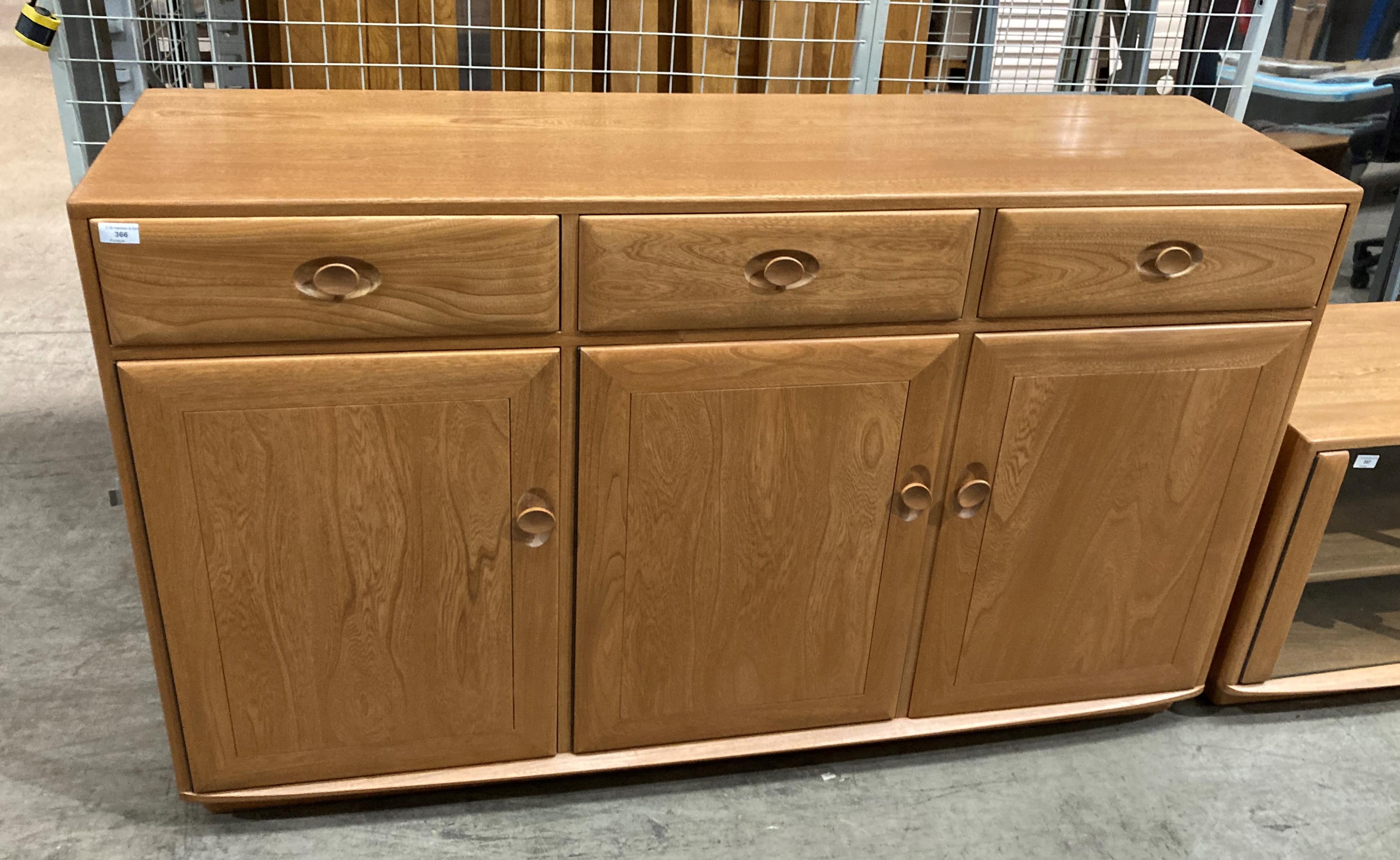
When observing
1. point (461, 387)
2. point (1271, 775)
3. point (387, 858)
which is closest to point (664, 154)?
point (461, 387)

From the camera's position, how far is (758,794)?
5.66ft

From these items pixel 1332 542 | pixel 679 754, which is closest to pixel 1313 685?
pixel 1332 542

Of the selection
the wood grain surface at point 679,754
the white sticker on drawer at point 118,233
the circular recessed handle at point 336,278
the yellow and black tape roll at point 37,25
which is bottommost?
the wood grain surface at point 679,754

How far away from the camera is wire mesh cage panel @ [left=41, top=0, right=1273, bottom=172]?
181 cm

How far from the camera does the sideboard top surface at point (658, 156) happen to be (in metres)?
1.27

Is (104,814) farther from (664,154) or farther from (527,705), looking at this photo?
(664,154)

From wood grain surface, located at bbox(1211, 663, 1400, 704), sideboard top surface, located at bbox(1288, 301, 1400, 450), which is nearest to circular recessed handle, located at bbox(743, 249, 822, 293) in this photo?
sideboard top surface, located at bbox(1288, 301, 1400, 450)

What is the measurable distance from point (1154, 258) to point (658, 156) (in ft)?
2.06

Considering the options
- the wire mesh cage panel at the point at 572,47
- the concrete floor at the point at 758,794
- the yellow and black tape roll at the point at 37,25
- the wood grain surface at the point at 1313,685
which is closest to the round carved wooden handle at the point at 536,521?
the concrete floor at the point at 758,794

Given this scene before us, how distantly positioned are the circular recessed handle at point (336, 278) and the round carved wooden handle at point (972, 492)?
0.80 m

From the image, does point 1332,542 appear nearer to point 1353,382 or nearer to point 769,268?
point 1353,382

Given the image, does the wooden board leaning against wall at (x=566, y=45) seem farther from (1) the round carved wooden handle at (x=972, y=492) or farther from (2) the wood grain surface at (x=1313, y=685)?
(2) the wood grain surface at (x=1313, y=685)

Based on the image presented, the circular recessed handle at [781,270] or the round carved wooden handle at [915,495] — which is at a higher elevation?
the circular recessed handle at [781,270]

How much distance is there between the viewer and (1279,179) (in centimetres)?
149
